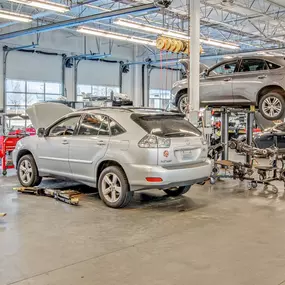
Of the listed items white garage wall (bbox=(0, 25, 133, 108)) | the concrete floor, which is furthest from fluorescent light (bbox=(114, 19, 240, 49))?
white garage wall (bbox=(0, 25, 133, 108))

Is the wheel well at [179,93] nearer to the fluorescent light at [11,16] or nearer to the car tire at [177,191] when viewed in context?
the car tire at [177,191]

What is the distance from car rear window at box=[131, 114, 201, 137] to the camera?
617 centimetres

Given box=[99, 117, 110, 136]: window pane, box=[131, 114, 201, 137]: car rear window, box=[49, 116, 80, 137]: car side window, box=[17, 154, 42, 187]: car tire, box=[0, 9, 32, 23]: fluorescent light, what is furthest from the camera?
box=[0, 9, 32, 23]: fluorescent light

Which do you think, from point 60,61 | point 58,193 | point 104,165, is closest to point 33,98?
point 60,61

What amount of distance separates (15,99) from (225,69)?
13.1 meters

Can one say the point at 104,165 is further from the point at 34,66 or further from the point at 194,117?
the point at 34,66

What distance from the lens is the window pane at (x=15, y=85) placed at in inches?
773

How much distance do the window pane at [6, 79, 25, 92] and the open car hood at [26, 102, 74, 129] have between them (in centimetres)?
1078

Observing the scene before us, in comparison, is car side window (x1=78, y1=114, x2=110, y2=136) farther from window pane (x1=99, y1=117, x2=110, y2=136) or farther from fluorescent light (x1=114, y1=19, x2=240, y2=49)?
fluorescent light (x1=114, y1=19, x2=240, y2=49)

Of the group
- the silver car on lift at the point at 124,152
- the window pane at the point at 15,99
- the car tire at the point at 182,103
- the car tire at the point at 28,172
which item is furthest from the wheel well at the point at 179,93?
the window pane at the point at 15,99

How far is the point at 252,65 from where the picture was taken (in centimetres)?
936

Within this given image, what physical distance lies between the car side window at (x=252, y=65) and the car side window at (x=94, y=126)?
4.32 metres

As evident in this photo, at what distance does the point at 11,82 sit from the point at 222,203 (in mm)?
15518

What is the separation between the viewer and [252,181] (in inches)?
326
